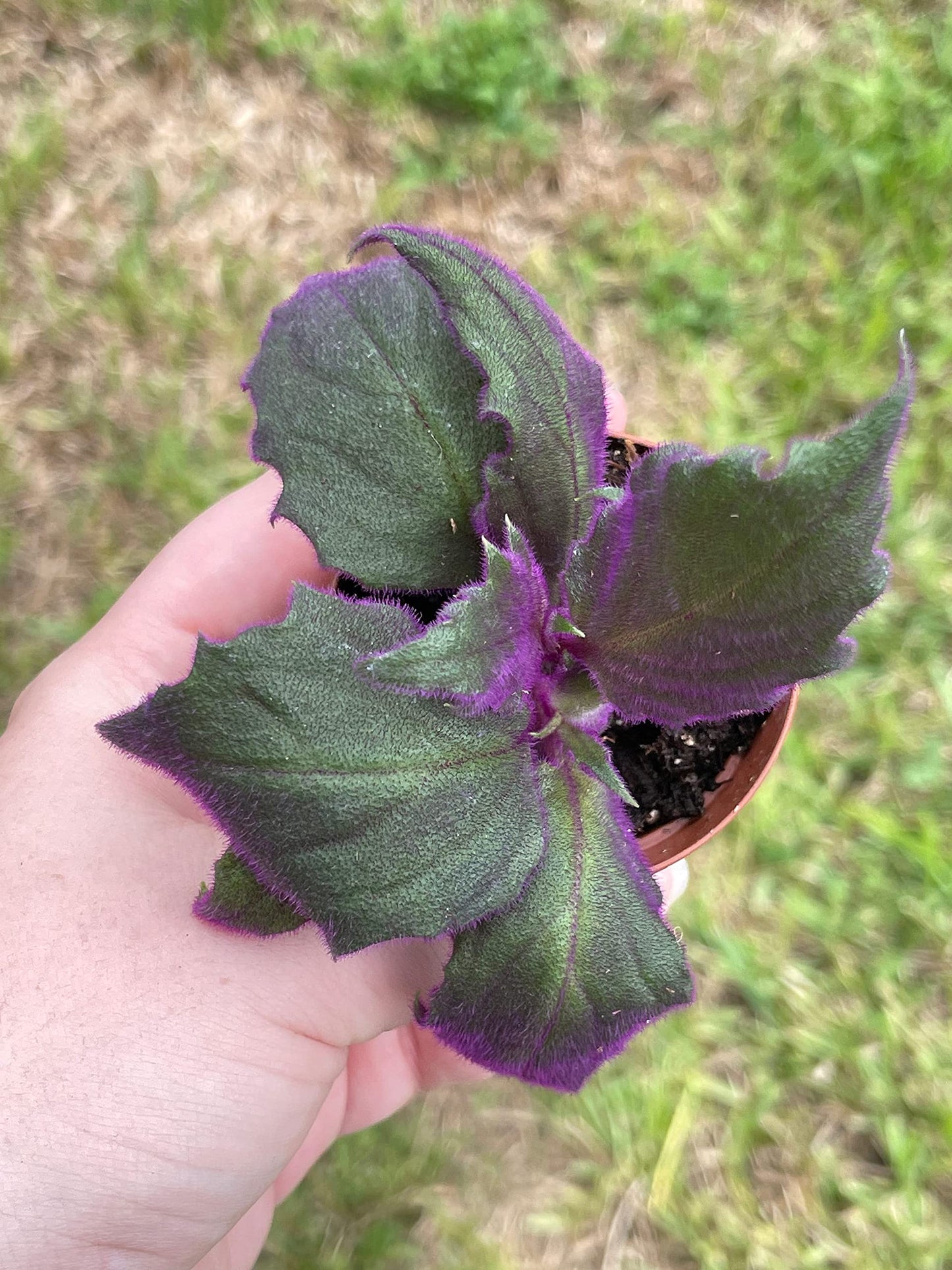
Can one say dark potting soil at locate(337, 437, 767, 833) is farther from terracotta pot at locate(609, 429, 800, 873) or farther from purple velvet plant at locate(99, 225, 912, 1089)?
purple velvet plant at locate(99, 225, 912, 1089)

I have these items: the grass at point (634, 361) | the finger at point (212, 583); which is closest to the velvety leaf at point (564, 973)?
the finger at point (212, 583)

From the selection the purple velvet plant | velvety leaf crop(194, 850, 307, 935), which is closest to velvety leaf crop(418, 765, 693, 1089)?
the purple velvet plant

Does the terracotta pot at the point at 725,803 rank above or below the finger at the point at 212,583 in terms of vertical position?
below

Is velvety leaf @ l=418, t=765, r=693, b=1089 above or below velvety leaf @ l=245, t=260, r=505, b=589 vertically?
below

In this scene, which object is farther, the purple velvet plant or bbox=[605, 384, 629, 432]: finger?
bbox=[605, 384, 629, 432]: finger

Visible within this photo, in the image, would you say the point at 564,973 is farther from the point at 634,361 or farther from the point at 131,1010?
the point at 634,361

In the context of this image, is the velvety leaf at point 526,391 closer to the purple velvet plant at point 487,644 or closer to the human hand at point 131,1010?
the purple velvet plant at point 487,644
